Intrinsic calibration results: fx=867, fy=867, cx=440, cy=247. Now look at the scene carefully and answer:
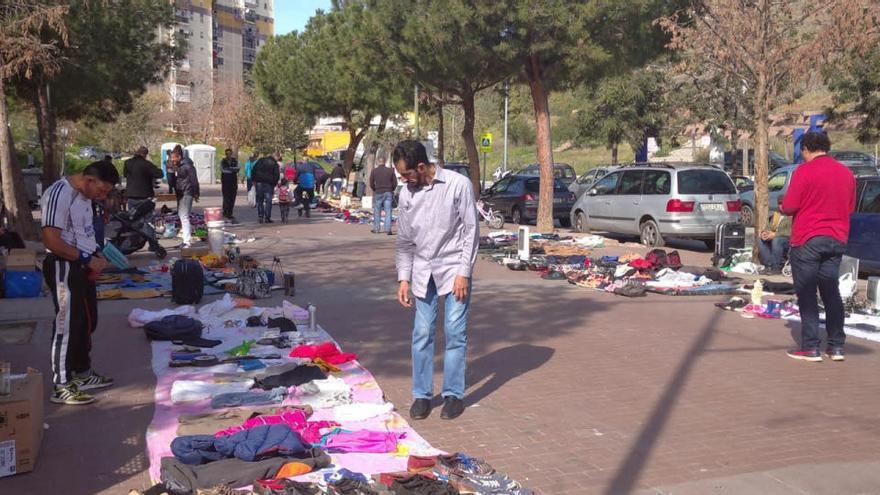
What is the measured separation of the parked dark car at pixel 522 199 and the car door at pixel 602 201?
4.59 m

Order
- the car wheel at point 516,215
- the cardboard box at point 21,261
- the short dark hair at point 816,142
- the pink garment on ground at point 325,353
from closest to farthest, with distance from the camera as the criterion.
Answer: the pink garment on ground at point 325,353, the short dark hair at point 816,142, the cardboard box at point 21,261, the car wheel at point 516,215

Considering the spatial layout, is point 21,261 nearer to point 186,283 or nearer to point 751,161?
point 186,283

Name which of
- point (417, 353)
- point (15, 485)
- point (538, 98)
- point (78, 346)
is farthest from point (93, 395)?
point (538, 98)

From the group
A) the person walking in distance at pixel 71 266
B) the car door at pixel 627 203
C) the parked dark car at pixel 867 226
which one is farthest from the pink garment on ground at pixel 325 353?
the car door at pixel 627 203

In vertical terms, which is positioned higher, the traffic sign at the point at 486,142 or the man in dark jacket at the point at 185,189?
the traffic sign at the point at 486,142

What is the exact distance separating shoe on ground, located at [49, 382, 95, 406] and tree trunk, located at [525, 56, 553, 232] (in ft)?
52.0

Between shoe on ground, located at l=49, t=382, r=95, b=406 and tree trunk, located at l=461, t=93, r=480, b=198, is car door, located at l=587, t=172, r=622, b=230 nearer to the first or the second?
tree trunk, located at l=461, t=93, r=480, b=198

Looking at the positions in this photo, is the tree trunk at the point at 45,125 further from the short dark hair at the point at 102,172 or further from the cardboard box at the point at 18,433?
the cardboard box at the point at 18,433

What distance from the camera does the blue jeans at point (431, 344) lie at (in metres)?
5.97

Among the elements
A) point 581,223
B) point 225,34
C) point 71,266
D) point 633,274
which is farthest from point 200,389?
point 225,34

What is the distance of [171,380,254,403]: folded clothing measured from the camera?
6312 mm

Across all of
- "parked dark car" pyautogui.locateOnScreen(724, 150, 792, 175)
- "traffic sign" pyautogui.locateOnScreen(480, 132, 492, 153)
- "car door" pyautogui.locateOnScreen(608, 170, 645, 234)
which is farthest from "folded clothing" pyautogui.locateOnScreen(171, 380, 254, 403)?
"parked dark car" pyautogui.locateOnScreen(724, 150, 792, 175)

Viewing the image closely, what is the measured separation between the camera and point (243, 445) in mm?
4930

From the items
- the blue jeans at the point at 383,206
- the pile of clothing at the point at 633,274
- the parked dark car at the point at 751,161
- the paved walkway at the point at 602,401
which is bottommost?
the paved walkway at the point at 602,401
